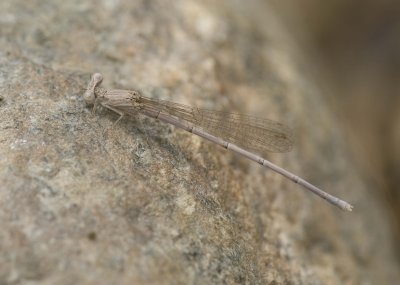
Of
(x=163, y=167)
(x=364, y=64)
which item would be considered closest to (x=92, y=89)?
(x=163, y=167)

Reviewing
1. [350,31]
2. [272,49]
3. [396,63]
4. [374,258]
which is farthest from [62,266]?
[350,31]

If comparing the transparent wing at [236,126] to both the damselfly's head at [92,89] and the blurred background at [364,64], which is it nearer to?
the damselfly's head at [92,89]

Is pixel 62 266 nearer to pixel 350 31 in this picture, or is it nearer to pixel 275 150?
pixel 275 150

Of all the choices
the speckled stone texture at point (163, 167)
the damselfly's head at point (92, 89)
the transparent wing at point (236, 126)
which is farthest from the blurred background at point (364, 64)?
the damselfly's head at point (92, 89)

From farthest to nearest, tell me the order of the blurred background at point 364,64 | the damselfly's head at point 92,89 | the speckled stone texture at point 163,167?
1. the blurred background at point 364,64
2. the damselfly's head at point 92,89
3. the speckled stone texture at point 163,167

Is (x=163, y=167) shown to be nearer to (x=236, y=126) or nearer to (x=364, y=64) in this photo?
(x=236, y=126)

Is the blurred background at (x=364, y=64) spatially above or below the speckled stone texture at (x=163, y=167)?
above
